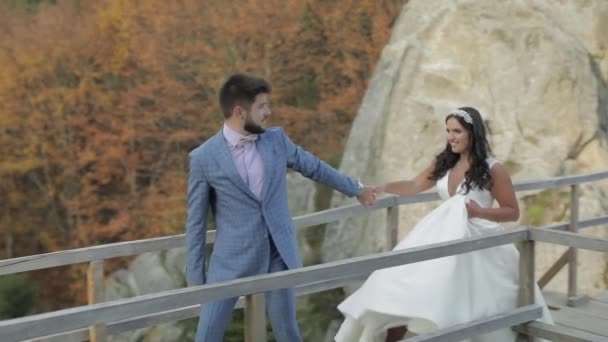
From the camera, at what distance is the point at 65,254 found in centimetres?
356

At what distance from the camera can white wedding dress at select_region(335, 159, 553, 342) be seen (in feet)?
12.4

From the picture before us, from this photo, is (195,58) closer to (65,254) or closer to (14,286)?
(14,286)

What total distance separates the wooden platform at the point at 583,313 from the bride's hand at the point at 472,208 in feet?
3.75

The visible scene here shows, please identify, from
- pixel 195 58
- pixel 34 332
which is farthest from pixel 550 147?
pixel 195 58

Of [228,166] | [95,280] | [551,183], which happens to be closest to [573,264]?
[551,183]

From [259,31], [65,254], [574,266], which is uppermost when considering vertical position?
[259,31]

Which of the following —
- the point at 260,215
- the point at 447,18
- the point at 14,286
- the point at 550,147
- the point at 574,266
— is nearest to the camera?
the point at 260,215

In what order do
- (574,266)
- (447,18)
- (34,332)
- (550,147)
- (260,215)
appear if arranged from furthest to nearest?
(447,18)
(550,147)
(574,266)
(260,215)
(34,332)

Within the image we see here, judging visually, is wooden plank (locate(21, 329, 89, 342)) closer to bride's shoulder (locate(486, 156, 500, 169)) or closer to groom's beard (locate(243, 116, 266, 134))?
groom's beard (locate(243, 116, 266, 134))

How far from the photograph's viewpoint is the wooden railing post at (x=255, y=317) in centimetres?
292

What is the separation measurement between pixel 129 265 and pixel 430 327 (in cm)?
1394

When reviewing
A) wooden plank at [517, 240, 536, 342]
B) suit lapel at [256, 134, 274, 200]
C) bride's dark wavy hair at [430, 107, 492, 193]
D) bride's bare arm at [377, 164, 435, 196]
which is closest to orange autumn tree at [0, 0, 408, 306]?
bride's bare arm at [377, 164, 435, 196]

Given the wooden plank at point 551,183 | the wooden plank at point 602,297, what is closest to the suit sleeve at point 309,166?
the wooden plank at point 551,183

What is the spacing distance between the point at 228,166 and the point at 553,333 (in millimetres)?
1889
